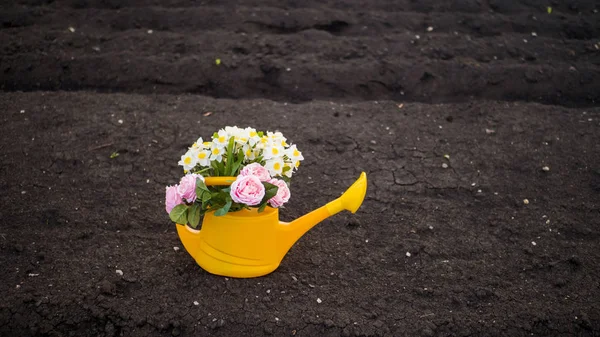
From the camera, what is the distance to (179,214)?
7.61ft

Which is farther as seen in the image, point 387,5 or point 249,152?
point 387,5

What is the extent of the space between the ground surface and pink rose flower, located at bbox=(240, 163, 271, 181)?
1.84ft

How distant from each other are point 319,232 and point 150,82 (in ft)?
6.67

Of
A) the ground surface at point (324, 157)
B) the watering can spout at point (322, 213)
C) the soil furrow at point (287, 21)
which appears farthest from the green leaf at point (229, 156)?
the soil furrow at point (287, 21)

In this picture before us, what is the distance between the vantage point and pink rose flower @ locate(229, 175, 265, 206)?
7.25 ft

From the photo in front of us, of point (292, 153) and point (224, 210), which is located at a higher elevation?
point (292, 153)

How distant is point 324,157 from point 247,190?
142 centimetres

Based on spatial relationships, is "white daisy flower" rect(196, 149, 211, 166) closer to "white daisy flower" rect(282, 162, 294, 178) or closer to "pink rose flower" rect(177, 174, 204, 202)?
"pink rose flower" rect(177, 174, 204, 202)

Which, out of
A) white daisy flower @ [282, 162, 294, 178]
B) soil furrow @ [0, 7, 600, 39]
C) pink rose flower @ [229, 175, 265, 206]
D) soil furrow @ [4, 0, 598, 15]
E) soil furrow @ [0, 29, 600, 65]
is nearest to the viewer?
pink rose flower @ [229, 175, 265, 206]

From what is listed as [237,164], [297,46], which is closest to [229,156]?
[237,164]

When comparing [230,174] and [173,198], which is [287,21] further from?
[173,198]

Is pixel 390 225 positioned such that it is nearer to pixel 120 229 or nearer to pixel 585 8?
pixel 120 229

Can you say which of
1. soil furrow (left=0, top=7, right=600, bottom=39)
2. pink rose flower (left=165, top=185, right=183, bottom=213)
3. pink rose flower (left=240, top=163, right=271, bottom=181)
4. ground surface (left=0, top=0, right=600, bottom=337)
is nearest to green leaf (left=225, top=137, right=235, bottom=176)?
pink rose flower (left=240, top=163, right=271, bottom=181)

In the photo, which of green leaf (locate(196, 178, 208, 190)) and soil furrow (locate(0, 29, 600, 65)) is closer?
green leaf (locate(196, 178, 208, 190))
